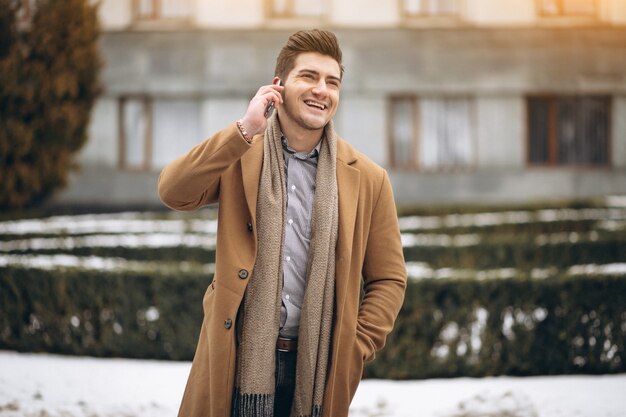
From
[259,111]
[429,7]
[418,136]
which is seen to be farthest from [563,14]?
[259,111]

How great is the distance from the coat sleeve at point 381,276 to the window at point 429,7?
18755mm

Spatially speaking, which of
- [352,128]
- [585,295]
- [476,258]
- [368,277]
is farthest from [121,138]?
[368,277]

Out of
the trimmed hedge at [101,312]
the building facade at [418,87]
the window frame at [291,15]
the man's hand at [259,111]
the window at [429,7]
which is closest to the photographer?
the man's hand at [259,111]

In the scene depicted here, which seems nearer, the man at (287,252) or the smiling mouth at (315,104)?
the man at (287,252)

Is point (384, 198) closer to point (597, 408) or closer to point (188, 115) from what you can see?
point (597, 408)

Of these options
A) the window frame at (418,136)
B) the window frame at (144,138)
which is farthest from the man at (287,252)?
the window frame at (144,138)

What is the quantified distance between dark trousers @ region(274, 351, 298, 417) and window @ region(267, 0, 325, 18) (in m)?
19.0

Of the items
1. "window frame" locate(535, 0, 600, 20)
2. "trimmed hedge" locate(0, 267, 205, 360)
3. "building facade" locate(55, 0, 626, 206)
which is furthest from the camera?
"window frame" locate(535, 0, 600, 20)

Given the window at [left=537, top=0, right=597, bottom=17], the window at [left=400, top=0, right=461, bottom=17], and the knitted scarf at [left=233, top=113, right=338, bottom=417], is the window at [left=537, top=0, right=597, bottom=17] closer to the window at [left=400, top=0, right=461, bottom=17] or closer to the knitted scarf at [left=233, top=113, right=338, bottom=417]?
the window at [left=400, top=0, right=461, bottom=17]

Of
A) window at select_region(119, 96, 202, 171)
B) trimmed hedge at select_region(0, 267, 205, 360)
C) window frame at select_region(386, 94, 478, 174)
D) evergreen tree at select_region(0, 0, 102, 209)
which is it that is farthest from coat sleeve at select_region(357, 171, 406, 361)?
window at select_region(119, 96, 202, 171)

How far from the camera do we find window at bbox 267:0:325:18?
69.0 ft

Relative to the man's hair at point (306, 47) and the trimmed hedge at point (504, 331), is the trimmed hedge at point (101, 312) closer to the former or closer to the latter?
the trimmed hedge at point (504, 331)

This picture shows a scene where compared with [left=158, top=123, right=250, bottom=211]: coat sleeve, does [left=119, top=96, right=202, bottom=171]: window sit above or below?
below

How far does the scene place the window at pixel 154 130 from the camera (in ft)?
69.3
